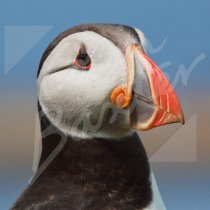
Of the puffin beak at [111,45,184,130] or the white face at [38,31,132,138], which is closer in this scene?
the puffin beak at [111,45,184,130]

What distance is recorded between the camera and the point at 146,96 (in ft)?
17.0

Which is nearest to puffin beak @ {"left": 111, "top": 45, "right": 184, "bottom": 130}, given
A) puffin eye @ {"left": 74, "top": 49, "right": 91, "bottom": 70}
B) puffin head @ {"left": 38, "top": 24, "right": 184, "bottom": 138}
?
puffin head @ {"left": 38, "top": 24, "right": 184, "bottom": 138}

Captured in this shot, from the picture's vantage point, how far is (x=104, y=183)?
5.29 meters

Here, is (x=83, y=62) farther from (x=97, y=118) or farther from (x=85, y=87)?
(x=97, y=118)

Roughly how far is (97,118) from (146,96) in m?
0.25

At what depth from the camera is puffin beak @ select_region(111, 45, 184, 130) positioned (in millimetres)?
5145

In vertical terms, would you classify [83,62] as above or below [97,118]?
above

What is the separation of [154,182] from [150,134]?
1143 millimetres

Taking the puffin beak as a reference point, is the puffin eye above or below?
above

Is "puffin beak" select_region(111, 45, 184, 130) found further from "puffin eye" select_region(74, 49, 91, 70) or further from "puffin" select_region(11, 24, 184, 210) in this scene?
"puffin eye" select_region(74, 49, 91, 70)

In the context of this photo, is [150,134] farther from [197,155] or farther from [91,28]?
[91,28]

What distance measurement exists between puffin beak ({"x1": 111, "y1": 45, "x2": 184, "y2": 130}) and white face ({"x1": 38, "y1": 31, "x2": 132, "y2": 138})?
37 millimetres

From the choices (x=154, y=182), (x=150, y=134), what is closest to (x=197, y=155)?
(x=150, y=134)

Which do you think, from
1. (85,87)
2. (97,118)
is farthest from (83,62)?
(97,118)
